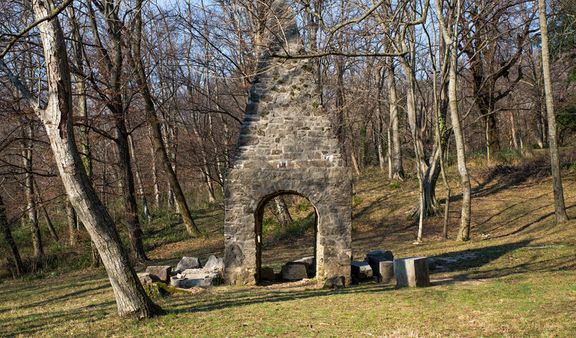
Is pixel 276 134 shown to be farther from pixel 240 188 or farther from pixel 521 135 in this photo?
pixel 521 135

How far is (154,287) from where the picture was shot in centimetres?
1059

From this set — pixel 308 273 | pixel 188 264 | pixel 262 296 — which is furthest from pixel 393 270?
pixel 188 264

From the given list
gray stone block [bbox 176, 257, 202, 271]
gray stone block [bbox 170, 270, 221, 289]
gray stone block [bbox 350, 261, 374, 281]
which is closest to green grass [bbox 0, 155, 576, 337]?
gray stone block [bbox 170, 270, 221, 289]

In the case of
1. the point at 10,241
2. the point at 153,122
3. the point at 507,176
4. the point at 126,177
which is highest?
the point at 153,122

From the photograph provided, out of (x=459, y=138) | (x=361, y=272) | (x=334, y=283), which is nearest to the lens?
(x=334, y=283)

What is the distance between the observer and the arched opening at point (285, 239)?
1242 centimetres

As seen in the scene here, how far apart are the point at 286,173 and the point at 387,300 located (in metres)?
3.72

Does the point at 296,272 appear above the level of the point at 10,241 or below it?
below

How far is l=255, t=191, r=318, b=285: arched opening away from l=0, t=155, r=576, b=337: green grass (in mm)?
315

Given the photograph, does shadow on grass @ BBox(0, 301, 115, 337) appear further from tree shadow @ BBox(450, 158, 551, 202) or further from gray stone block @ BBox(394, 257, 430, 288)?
tree shadow @ BBox(450, 158, 551, 202)

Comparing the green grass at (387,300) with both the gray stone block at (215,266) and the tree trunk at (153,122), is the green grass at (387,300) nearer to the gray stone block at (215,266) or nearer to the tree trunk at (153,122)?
the gray stone block at (215,266)

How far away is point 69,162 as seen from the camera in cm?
750

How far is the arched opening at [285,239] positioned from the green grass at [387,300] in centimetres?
32

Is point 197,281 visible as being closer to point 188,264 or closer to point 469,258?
point 188,264
